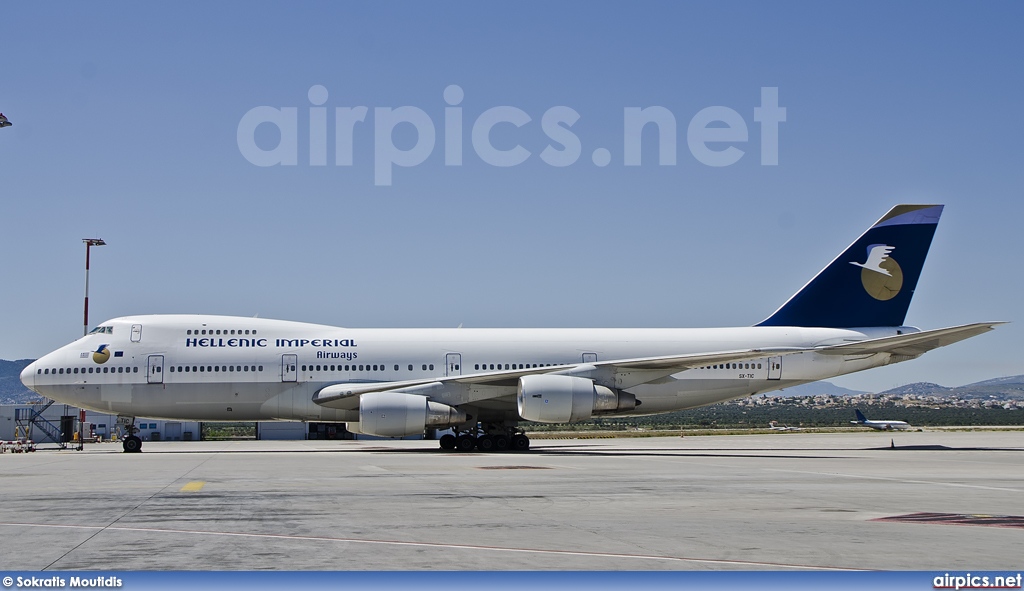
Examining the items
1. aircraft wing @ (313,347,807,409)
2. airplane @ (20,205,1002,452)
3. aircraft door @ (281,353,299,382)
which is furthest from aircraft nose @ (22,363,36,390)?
aircraft wing @ (313,347,807,409)

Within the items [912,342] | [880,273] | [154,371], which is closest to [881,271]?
[880,273]

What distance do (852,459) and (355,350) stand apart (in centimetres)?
1439

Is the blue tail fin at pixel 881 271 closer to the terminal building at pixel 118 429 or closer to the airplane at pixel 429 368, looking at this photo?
the airplane at pixel 429 368

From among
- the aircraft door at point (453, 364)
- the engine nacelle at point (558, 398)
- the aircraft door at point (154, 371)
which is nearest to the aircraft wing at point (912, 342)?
the engine nacelle at point (558, 398)

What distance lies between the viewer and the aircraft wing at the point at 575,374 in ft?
89.0

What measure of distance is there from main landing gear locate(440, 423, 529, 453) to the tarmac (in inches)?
346

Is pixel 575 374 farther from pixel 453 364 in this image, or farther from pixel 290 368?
pixel 290 368

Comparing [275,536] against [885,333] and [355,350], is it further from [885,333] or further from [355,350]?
[885,333]

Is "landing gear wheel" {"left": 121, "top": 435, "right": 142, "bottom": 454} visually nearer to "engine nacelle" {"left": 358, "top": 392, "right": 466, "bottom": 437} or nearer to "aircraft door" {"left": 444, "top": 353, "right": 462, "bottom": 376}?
"engine nacelle" {"left": 358, "top": 392, "right": 466, "bottom": 437}

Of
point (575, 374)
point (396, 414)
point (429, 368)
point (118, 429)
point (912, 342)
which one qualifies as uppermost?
point (912, 342)

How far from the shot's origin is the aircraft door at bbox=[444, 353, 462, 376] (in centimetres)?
2902

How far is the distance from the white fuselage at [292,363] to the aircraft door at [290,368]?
3cm

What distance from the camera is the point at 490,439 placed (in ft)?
94.9

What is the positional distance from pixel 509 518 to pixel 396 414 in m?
16.4
